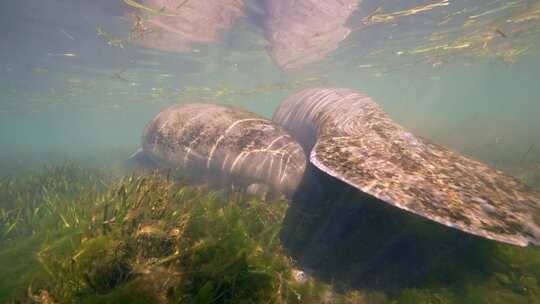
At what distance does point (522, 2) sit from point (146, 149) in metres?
22.5

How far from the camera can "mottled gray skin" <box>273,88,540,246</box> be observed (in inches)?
113

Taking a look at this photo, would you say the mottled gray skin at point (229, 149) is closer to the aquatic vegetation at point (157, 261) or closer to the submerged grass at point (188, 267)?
the submerged grass at point (188, 267)

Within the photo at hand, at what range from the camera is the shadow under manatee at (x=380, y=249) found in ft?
11.4

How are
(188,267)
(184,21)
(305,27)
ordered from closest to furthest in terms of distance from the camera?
(188,267)
(184,21)
(305,27)

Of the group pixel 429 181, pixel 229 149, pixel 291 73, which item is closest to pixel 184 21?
pixel 229 149

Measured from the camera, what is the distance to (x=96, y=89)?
3803 cm

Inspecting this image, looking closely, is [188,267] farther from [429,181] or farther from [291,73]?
[291,73]

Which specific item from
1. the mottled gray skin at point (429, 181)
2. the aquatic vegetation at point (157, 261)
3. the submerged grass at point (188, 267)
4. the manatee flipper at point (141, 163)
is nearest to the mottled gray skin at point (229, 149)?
the manatee flipper at point (141, 163)

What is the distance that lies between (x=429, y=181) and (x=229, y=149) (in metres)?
4.62

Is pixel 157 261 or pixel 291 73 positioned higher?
pixel 291 73

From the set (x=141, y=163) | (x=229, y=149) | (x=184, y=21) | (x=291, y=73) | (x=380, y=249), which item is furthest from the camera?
(x=291, y=73)

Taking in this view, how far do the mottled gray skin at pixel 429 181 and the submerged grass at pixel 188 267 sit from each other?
0.64 m

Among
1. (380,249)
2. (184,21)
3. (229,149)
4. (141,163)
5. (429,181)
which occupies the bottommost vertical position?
(141,163)

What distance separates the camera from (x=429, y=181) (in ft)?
11.5
